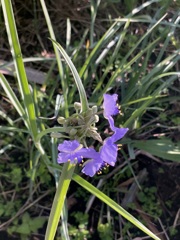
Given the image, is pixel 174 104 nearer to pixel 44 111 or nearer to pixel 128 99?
pixel 128 99

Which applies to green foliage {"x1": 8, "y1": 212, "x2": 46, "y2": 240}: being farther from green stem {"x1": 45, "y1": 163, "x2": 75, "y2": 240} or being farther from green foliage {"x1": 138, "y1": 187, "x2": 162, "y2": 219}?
green stem {"x1": 45, "y1": 163, "x2": 75, "y2": 240}

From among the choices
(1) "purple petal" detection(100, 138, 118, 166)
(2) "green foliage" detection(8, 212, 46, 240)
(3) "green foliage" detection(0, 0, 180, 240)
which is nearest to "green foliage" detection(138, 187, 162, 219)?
(3) "green foliage" detection(0, 0, 180, 240)

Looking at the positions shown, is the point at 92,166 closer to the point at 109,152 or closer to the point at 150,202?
the point at 109,152

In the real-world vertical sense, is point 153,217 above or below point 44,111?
below

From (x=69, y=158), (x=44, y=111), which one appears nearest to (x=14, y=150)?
(x=44, y=111)

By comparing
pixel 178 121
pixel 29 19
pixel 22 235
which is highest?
pixel 29 19

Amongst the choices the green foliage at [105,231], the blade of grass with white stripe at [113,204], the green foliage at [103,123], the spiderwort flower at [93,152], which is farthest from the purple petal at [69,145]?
the green foliage at [105,231]

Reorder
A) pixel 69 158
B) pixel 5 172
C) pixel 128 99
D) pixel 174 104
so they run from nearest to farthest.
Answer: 1. pixel 69 158
2. pixel 128 99
3. pixel 5 172
4. pixel 174 104

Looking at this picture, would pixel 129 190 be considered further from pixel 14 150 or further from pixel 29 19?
pixel 29 19

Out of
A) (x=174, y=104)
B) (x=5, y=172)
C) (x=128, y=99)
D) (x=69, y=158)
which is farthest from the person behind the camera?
(x=174, y=104)

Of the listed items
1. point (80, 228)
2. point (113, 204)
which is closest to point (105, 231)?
point (80, 228)

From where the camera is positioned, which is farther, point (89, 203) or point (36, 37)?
point (36, 37)
